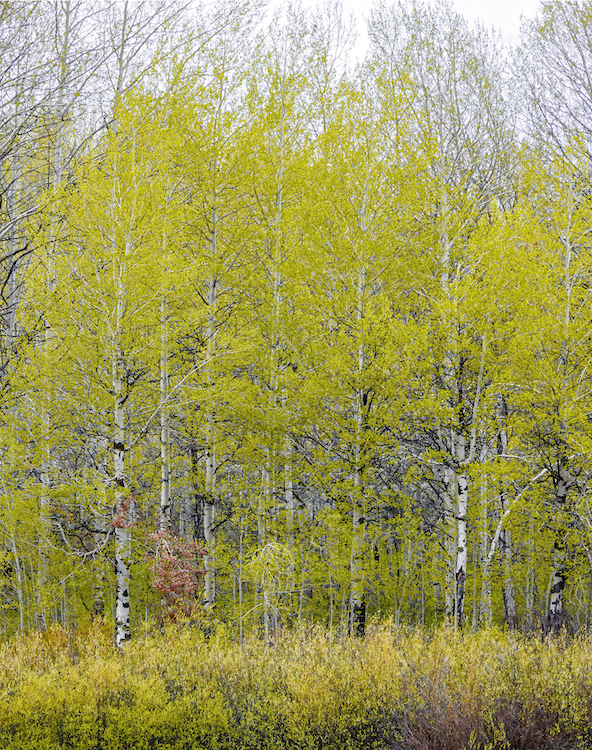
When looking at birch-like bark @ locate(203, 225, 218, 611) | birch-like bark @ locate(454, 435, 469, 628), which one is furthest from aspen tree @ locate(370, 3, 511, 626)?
birch-like bark @ locate(203, 225, 218, 611)

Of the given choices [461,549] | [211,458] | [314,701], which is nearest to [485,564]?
[461,549]

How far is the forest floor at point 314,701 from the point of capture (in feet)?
16.0

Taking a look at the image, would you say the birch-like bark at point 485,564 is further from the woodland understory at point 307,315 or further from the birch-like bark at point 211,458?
the birch-like bark at point 211,458

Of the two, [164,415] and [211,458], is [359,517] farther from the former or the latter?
[164,415]

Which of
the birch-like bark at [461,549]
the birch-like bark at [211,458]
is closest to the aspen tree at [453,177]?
the birch-like bark at [461,549]

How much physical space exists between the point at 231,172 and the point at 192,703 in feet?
30.9

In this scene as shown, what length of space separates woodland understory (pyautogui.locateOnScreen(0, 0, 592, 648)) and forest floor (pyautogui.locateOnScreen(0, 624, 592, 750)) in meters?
2.93

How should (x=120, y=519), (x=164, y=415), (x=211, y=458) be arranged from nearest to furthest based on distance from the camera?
1. (x=120, y=519)
2. (x=164, y=415)
3. (x=211, y=458)

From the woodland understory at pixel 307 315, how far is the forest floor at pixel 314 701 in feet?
9.61

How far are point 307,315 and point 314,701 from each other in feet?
→ 23.4

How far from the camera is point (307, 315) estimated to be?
11383 millimetres

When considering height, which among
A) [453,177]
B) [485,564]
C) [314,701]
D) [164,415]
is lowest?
[314,701]

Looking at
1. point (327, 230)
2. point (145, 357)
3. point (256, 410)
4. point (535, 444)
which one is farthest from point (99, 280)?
point (535, 444)

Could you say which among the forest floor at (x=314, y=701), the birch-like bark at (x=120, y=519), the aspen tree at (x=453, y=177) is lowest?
the forest floor at (x=314, y=701)
